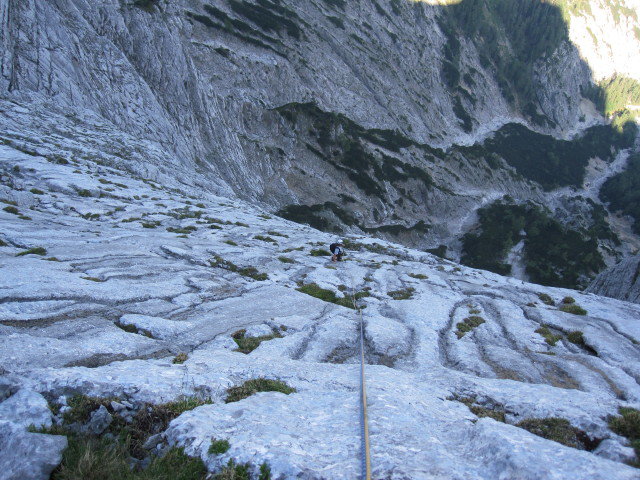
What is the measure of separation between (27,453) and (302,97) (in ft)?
294

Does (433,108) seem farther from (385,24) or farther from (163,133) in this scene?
(163,133)

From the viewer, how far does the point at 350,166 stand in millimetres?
84062

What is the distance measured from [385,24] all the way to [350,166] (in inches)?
2955

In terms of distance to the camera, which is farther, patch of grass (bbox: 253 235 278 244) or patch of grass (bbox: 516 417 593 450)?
patch of grass (bbox: 253 235 278 244)

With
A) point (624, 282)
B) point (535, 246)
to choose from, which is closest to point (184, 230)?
point (624, 282)

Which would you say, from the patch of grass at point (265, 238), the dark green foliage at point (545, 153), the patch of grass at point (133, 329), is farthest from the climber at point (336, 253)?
the dark green foliage at point (545, 153)

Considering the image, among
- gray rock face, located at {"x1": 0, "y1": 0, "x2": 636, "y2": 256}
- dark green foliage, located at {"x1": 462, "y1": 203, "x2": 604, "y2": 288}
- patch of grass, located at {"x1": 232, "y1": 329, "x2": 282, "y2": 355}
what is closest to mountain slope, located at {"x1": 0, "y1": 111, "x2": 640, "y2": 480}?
patch of grass, located at {"x1": 232, "y1": 329, "x2": 282, "y2": 355}

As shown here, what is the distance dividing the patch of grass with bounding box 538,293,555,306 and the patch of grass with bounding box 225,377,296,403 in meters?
18.9

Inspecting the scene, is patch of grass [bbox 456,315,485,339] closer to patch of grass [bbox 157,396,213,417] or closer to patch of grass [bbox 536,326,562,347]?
patch of grass [bbox 536,326,562,347]

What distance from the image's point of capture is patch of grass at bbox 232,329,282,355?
1116 cm

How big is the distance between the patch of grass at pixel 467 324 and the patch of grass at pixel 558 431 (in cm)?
747

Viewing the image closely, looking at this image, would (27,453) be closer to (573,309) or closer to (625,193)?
(573,309)

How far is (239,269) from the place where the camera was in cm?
1941

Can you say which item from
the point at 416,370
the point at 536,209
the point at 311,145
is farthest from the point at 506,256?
the point at 416,370
